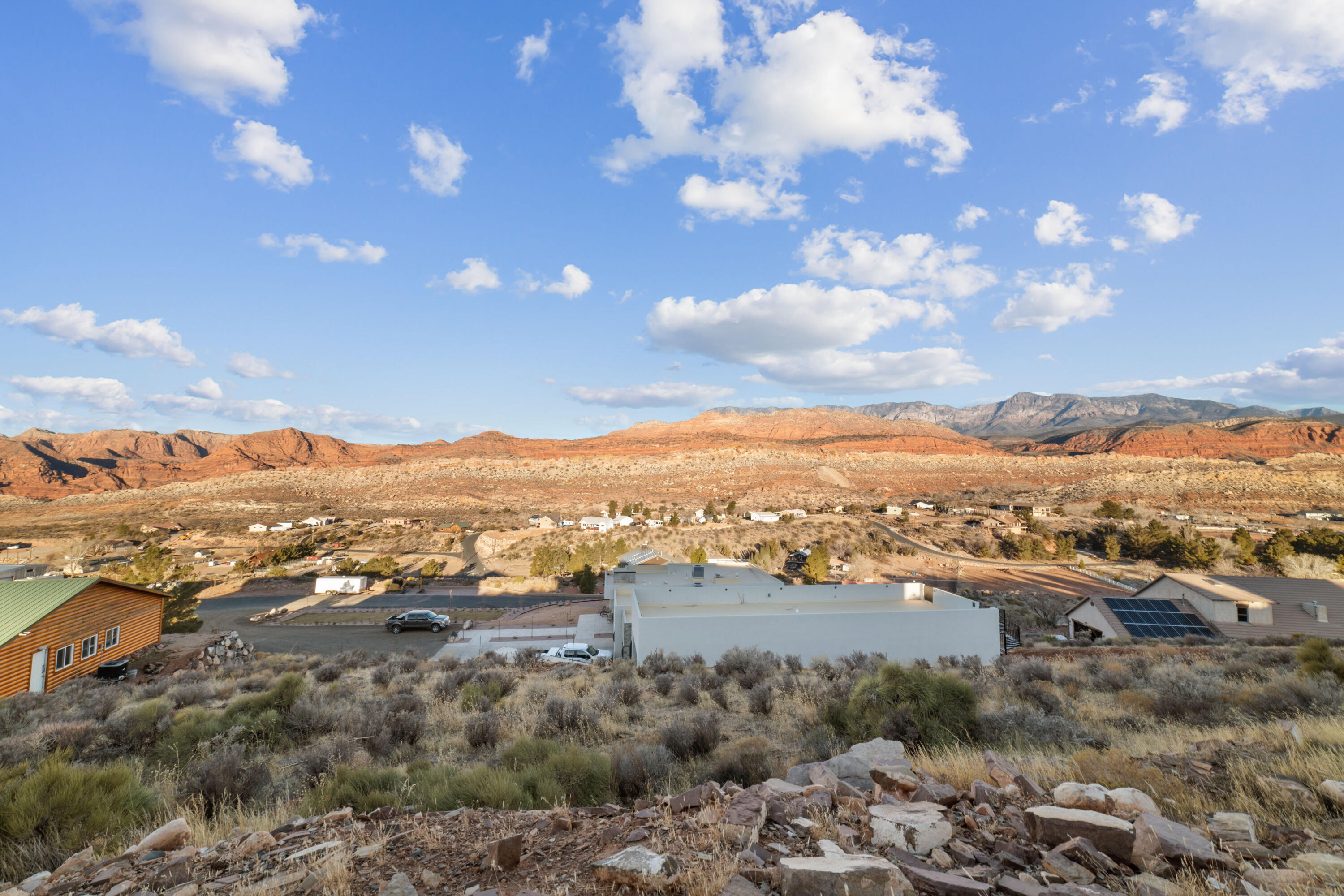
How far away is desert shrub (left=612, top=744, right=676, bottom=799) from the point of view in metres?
5.85

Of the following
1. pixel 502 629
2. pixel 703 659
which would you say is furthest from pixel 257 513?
pixel 703 659

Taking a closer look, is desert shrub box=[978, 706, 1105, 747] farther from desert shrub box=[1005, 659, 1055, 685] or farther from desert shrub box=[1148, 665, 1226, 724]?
desert shrub box=[1005, 659, 1055, 685]

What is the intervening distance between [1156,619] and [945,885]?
90.4 feet

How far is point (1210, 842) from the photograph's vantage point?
341cm

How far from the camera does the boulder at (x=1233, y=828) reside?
3.54 metres

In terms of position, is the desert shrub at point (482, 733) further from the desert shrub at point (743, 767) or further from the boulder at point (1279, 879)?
the boulder at point (1279, 879)

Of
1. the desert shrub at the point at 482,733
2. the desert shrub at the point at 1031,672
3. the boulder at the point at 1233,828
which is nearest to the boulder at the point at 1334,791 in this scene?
the boulder at the point at 1233,828

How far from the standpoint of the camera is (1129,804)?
13.0 feet

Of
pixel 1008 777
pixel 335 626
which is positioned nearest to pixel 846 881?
pixel 1008 777

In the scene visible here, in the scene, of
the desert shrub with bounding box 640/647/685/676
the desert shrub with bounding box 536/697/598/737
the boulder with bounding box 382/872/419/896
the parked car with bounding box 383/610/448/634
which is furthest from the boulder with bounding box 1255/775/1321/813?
the parked car with bounding box 383/610/448/634

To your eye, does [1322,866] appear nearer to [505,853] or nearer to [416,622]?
[505,853]

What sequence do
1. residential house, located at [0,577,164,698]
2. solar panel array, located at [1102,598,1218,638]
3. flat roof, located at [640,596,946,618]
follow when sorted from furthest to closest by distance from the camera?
solar panel array, located at [1102,598,1218,638] → flat roof, located at [640,596,946,618] → residential house, located at [0,577,164,698]

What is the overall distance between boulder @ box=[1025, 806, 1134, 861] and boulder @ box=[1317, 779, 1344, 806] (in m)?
1.79

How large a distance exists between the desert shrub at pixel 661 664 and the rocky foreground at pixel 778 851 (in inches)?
404
